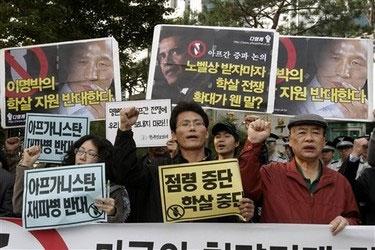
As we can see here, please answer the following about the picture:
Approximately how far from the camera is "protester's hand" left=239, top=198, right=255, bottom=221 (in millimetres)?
3672

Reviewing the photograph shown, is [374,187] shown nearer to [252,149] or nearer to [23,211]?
[252,149]

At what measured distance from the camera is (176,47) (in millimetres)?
6742

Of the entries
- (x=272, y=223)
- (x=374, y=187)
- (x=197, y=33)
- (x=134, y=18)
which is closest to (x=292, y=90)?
(x=197, y=33)

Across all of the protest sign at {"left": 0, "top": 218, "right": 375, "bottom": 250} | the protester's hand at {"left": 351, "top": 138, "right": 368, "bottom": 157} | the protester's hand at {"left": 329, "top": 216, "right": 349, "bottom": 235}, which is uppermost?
the protester's hand at {"left": 351, "top": 138, "right": 368, "bottom": 157}

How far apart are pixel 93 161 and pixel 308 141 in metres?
1.32

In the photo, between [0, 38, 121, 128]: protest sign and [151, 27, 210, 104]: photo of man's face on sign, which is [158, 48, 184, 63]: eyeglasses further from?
[0, 38, 121, 128]: protest sign

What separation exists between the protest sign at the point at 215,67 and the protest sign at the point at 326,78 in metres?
0.19

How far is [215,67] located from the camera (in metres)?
6.66

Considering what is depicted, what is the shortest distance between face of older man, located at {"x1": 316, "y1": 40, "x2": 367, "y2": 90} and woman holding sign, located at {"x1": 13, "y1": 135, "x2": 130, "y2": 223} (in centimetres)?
312

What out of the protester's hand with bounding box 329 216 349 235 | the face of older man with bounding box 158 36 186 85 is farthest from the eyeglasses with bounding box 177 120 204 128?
the face of older man with bounding box 158 36 186 85

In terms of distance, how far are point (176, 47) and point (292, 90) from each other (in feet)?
3.97

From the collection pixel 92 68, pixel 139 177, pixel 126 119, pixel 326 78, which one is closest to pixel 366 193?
pixel 139 177

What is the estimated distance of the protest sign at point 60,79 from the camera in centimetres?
687

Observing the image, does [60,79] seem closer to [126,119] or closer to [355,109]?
[355,109]
